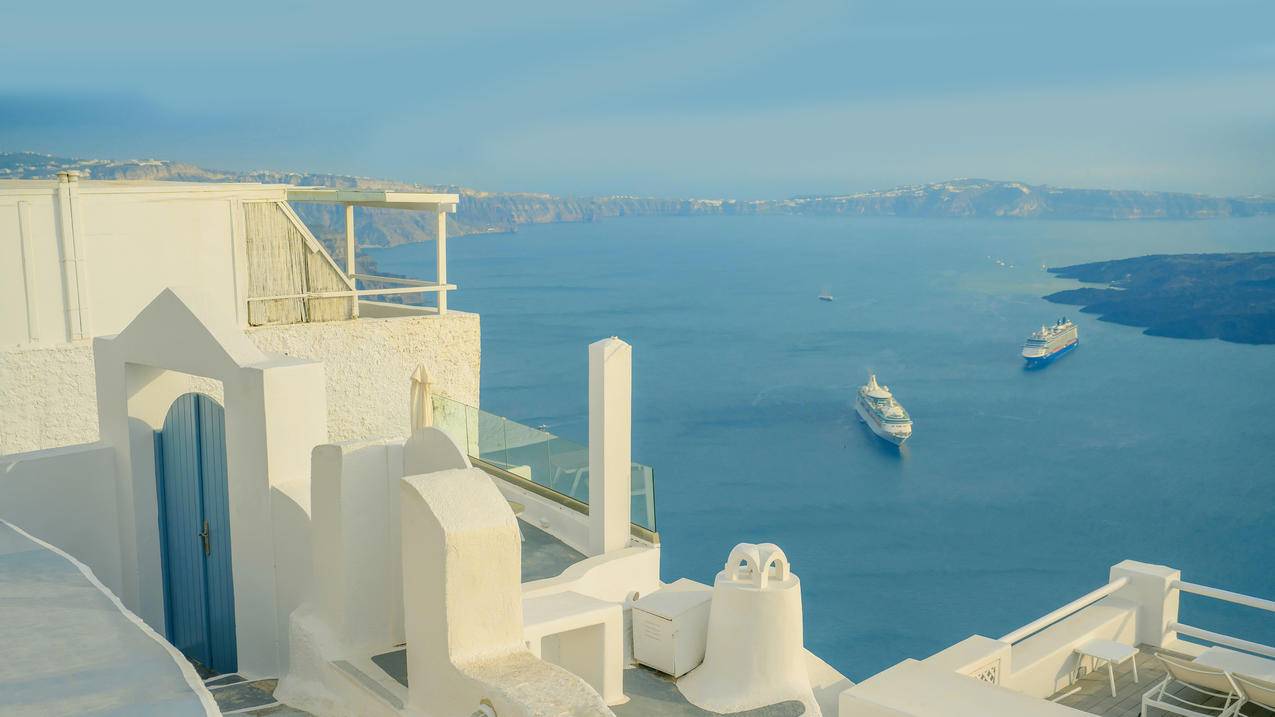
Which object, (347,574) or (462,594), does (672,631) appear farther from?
(462,594)

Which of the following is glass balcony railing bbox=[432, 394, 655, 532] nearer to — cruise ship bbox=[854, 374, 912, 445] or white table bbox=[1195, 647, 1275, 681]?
white table bbox=[1195, 647, 1275, 681]

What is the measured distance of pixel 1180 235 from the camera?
6845 inches

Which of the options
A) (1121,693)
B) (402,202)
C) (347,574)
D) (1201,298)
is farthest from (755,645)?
(1201,298)

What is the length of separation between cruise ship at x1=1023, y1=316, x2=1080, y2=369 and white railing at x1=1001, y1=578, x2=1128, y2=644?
9651 centimetres

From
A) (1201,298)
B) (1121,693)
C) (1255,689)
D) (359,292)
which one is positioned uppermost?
(359,292)

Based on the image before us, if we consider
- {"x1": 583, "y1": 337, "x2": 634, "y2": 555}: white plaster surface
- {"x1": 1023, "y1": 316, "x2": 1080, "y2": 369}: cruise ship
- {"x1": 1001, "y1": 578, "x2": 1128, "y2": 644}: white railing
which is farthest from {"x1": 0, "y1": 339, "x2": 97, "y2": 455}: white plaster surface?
{"x1": 1023, "y1": 316, "x2": 1080, "y2": 369}: cruise ship

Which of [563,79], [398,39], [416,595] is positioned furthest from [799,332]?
[416,595]

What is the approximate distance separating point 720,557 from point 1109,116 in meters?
116

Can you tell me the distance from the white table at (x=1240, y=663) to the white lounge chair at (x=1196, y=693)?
0.32ft

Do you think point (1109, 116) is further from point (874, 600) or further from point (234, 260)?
point (234, 260)

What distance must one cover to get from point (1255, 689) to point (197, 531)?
22.4ft

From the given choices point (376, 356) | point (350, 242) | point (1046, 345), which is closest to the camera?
point (376, 356)

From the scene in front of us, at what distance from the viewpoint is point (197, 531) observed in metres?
6.54

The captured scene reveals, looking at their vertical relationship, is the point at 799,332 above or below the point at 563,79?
below
